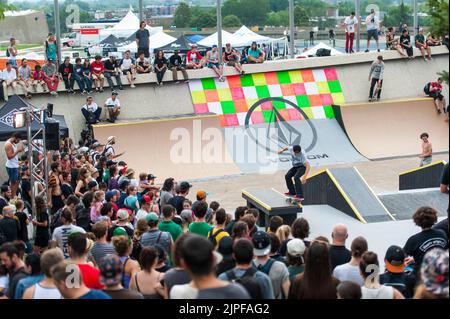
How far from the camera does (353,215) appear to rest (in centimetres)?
1530

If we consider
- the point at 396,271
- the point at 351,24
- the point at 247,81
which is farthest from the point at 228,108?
the point at 396,271

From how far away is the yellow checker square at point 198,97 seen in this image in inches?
1038

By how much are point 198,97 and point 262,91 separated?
6.90ft

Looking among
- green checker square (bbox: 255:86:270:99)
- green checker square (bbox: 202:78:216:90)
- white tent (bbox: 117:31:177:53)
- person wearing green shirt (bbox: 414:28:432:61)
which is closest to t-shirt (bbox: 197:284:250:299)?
green checker square (bbox: 202:78:216:90)

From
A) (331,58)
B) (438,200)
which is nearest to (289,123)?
(331,58)

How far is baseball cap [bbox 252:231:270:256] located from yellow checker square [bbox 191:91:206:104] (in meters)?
18.9

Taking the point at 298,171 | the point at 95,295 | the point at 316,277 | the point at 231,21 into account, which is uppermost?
the point at 95,295

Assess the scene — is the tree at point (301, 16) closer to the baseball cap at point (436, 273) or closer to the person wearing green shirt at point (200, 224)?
the person wearing green shirt at point (200, 224)

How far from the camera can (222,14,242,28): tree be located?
60.7 meters

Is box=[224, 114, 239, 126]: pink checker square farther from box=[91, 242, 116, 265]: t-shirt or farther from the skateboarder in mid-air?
box=[91, 242, 116, 265]: t-shirt

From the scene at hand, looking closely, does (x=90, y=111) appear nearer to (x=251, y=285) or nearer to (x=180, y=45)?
(x=180, y=45)

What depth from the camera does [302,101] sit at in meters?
27.2

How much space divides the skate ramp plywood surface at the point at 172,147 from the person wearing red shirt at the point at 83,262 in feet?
50.0
